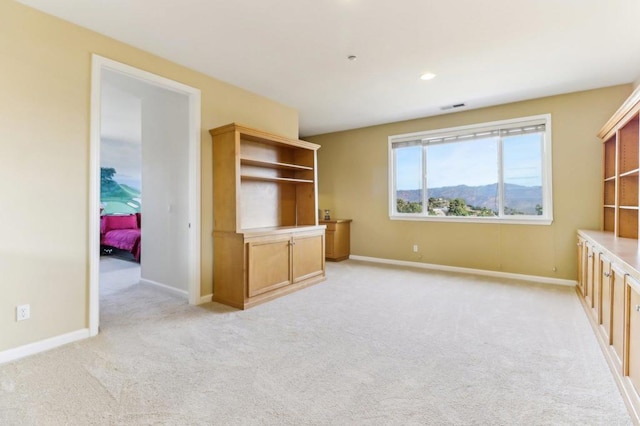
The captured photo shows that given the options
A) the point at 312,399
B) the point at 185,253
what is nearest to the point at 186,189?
the point at 185,253

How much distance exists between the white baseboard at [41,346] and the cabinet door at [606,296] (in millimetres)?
4062

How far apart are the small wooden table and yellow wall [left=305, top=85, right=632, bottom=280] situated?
0.71 feet

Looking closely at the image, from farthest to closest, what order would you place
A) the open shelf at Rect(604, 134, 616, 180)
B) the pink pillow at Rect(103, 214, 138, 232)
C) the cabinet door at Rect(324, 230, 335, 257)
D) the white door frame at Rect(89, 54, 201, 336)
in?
1. the pink pillow at Rect(103, 214, 138, 232)
2. the cabinet door at Rect(324, 230, 335, 257)
3. the open shelf at Rect(604, 134, 616, 180)
4. the white door frame at Rect(89, 54, 201, 336)

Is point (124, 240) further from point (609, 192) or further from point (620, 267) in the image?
point (609, 192)

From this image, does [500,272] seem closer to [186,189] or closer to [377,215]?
[377,215]

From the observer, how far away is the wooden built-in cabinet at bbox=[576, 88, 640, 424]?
173cm

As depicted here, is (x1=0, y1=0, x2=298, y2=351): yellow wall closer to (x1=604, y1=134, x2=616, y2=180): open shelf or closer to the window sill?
the window sill

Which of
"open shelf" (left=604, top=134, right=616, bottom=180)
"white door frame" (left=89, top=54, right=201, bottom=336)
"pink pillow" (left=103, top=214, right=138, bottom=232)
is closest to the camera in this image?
"white door frame" (left=89, top=54, right=201, bottom=336)

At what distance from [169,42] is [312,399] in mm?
3185

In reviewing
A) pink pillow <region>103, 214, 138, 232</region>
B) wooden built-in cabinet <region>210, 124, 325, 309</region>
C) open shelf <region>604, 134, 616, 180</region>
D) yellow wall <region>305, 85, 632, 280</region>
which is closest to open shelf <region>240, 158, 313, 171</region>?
wooden built-in cabinet <region>210, 124, 325, 309</region>

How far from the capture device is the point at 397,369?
2148 millimetres

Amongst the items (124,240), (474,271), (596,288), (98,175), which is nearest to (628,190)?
(596,288)

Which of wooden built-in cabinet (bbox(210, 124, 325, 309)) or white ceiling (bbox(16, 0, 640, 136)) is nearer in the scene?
white ceiling (bbox(16, 0, 640, 136))

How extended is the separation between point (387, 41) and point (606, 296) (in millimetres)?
2743
